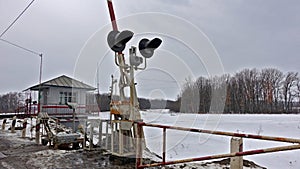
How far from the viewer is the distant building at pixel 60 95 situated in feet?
57.4

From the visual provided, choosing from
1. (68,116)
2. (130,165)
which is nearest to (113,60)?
(130,165)

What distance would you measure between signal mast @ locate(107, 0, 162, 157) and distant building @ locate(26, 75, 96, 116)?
12585 mm

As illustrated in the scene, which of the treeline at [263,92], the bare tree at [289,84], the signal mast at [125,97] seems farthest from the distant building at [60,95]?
the bare tree at [289,84]

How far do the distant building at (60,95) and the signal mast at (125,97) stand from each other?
495 inches

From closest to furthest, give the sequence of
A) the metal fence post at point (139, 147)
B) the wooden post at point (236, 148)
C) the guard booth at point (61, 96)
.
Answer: the wooden post at point (236, 148) < the metal fence post at point (139, 147) < the guard booth at point (61, 96)

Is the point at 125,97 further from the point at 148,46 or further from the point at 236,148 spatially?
the point at 236,148

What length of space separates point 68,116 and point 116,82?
12.2 meters

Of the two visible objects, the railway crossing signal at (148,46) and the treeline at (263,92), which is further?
the treeline at (263,92)

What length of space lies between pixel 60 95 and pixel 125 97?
14.5 m

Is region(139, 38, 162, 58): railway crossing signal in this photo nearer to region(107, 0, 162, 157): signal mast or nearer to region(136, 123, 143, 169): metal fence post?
region(107, 0, 162, 157): signal mast

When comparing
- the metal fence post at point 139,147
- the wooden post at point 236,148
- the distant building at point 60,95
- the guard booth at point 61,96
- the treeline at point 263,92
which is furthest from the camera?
the treeline at point 263,92

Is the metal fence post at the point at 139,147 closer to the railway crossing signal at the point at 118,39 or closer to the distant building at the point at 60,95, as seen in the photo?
the railway crossing signal at the point at 118,39

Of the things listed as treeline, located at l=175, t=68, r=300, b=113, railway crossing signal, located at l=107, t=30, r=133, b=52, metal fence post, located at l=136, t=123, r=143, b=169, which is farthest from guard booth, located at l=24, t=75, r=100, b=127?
treeline, located at l=175, t=68, r=300, b=113

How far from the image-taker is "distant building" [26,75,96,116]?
17495 mm
